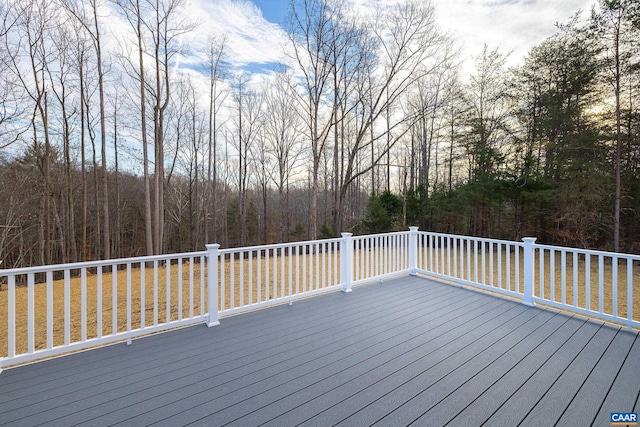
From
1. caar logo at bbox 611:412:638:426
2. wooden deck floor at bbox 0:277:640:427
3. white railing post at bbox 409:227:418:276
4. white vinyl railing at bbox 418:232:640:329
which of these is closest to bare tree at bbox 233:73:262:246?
white vinyl railing at bbox 418:232:640:329

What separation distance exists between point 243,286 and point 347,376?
291 centimetres

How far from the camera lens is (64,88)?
971cm

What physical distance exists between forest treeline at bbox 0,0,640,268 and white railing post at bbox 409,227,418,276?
201 inches

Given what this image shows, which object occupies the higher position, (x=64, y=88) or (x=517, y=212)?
(x=64, y=88)

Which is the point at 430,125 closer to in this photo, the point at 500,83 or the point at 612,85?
the point at 500,83

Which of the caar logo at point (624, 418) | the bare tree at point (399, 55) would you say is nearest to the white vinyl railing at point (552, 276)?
the caar logo at point (624, 418)

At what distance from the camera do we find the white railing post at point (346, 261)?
429 cm

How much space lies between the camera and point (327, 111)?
1052 centimetres

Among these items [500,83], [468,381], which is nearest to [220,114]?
[500,83]

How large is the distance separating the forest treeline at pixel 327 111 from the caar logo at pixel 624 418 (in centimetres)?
867

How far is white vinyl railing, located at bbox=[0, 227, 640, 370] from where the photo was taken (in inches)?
95.8

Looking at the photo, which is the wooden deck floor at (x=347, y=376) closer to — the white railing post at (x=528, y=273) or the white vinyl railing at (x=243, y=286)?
the white vinyl railing at (x=243, y=286)

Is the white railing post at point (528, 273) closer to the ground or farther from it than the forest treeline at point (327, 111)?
closer to the ground

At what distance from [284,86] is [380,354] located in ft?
33.1
